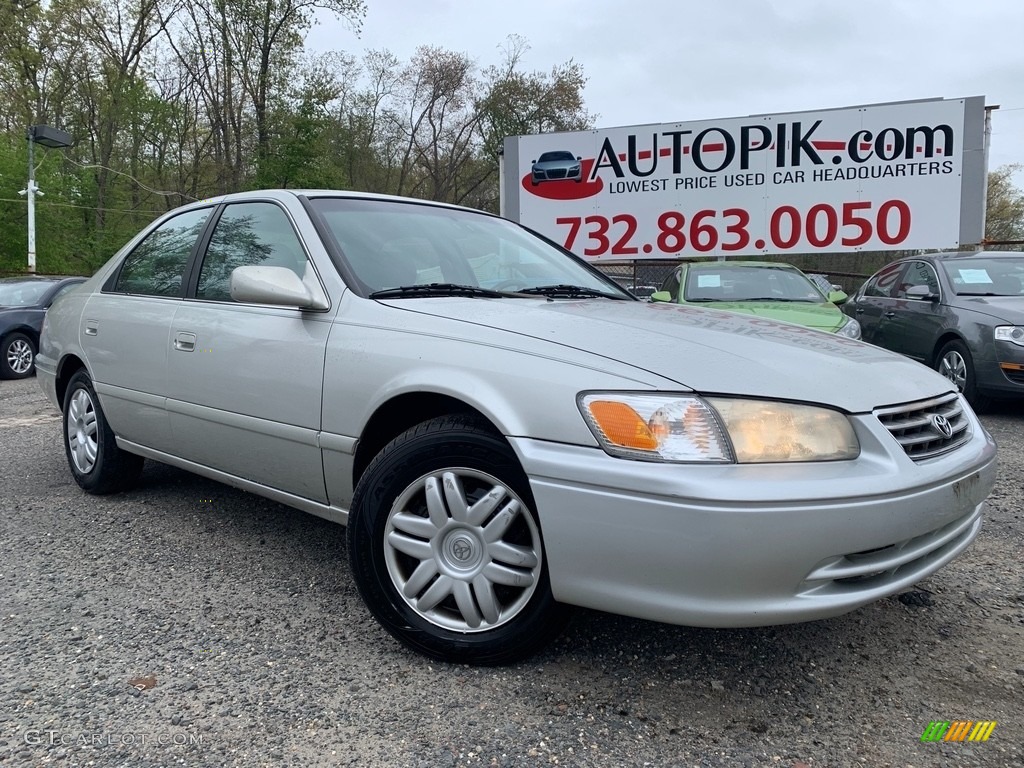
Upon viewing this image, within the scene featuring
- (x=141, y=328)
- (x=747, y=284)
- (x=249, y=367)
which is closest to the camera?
(x=249, y=367)

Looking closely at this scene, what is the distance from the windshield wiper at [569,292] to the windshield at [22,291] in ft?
31.7

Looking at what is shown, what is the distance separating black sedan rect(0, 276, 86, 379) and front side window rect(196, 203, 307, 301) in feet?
23.8

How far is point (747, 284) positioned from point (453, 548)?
220 inches

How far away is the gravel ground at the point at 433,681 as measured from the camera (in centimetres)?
183

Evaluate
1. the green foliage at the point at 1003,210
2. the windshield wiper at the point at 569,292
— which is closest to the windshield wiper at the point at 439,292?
the windshield wiper at the point at 569,292

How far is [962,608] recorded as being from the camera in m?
2.62

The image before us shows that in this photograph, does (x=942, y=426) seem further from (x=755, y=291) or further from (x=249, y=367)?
(x=755, y=291)

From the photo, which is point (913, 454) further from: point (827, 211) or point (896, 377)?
point (827, 211)

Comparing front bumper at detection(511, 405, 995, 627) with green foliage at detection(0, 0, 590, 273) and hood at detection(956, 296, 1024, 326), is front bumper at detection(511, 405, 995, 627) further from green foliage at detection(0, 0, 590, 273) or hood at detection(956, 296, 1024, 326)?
green foliage at detection(0, 0, 590, 273)

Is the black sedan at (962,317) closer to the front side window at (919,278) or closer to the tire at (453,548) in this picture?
the front side window at (919,278)

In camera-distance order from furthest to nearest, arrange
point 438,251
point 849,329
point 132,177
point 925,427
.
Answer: point 132,177, point 849,329, point 438,251, point 925,427

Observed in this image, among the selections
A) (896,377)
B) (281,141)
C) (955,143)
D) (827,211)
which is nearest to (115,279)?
(896,377)

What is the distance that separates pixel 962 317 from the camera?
6336mm

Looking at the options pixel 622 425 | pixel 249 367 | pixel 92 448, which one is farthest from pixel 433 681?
pixel 92 448
